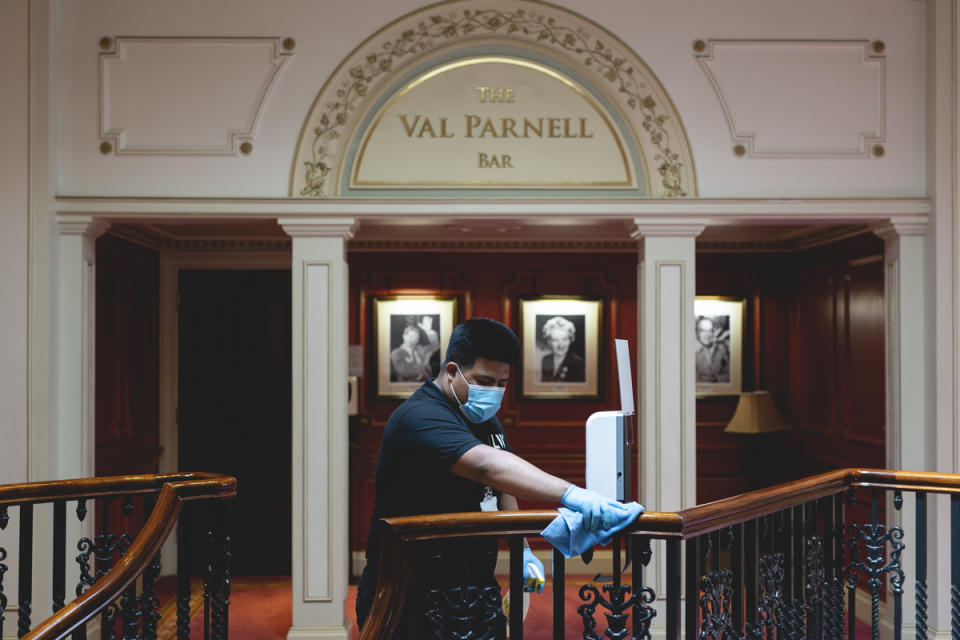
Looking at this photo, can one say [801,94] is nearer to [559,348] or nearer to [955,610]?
[559,348]

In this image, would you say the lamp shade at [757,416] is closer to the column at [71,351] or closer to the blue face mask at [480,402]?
the blue face mask at [480,402]

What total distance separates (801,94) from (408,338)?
3203 millimetres

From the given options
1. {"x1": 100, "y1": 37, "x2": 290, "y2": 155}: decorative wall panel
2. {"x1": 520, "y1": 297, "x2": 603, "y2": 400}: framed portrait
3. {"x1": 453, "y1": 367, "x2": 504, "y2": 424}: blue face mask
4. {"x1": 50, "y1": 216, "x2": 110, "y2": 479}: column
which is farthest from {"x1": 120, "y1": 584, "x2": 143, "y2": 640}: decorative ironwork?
{"x1": 520, "y1": 297, "x2": 603, "y2": 400}: framed portrait

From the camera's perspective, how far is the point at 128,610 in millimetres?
2369

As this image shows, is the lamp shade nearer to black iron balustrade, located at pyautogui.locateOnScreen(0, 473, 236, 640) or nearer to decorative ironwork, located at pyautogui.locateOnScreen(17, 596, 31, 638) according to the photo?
black iron balustrade, located at pyautogui.locateOnScreen(0, 473, 236, 640)

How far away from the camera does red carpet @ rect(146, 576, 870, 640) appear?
4.77 metres

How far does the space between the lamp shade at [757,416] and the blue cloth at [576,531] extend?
426cm

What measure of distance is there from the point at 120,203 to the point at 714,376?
4.37 meters

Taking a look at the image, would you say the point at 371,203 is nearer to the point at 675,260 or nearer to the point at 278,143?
the point at 278,143

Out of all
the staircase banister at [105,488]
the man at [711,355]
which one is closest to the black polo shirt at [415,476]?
the staircase banister at [105,488]

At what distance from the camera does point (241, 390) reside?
605 cm

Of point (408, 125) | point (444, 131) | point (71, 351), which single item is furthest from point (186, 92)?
point (71, 351)

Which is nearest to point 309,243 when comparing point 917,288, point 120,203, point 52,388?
point 120,203

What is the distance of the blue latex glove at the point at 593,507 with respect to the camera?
1794mm
